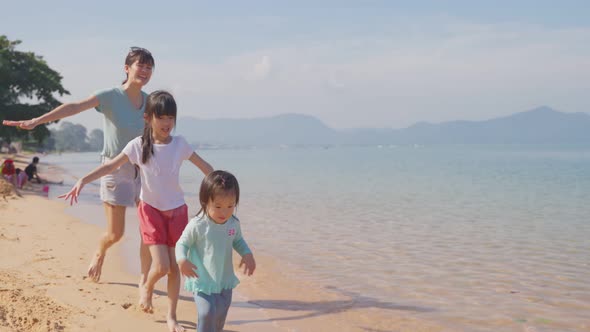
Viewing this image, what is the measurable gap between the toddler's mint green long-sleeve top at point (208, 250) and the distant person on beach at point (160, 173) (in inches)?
25.4

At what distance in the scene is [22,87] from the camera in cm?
2252

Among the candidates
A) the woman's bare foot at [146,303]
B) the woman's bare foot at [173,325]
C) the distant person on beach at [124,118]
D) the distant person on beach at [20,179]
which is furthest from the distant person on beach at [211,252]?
the distant person on beach at [20,179]

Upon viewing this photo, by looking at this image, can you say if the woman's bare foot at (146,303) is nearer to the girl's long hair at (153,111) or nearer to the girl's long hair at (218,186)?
the girl's long hair at (153,111)

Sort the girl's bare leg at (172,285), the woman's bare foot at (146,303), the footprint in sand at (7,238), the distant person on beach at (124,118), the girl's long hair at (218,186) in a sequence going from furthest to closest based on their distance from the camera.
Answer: the footprint in sand at (7,238) < the distant person on beach at (124,118) < the woman's bare foot at (146,303) < the girl's bare leg at (172,285) < the girl's long hair at (218,186)

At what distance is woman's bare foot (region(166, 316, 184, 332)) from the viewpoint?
3.87m

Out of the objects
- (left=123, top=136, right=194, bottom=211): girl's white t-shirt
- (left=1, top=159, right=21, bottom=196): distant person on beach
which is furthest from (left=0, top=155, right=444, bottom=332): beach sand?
(left=1, top=159, right=21, bottom=196): distant person on beach

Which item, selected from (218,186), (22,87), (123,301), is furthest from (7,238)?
(22,87)

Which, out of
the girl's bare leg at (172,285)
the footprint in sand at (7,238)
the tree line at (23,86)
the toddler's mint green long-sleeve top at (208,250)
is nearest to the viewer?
the toddler's mint green long-sleeve top at (208,250)

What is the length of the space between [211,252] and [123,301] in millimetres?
1869

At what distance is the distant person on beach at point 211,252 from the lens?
3.06 m

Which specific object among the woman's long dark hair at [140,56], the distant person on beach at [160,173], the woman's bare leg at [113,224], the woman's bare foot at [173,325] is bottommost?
the woman's bare foot at [173,325]

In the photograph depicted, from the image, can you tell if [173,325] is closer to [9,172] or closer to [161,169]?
[161,169]

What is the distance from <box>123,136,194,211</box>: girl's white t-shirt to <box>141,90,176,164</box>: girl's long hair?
3 cm

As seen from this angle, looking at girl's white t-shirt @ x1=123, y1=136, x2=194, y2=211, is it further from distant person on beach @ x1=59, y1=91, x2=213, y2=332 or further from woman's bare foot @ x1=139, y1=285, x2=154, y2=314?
woman's bare foot @ x1=139, y1=285, x2=154, y2=314
